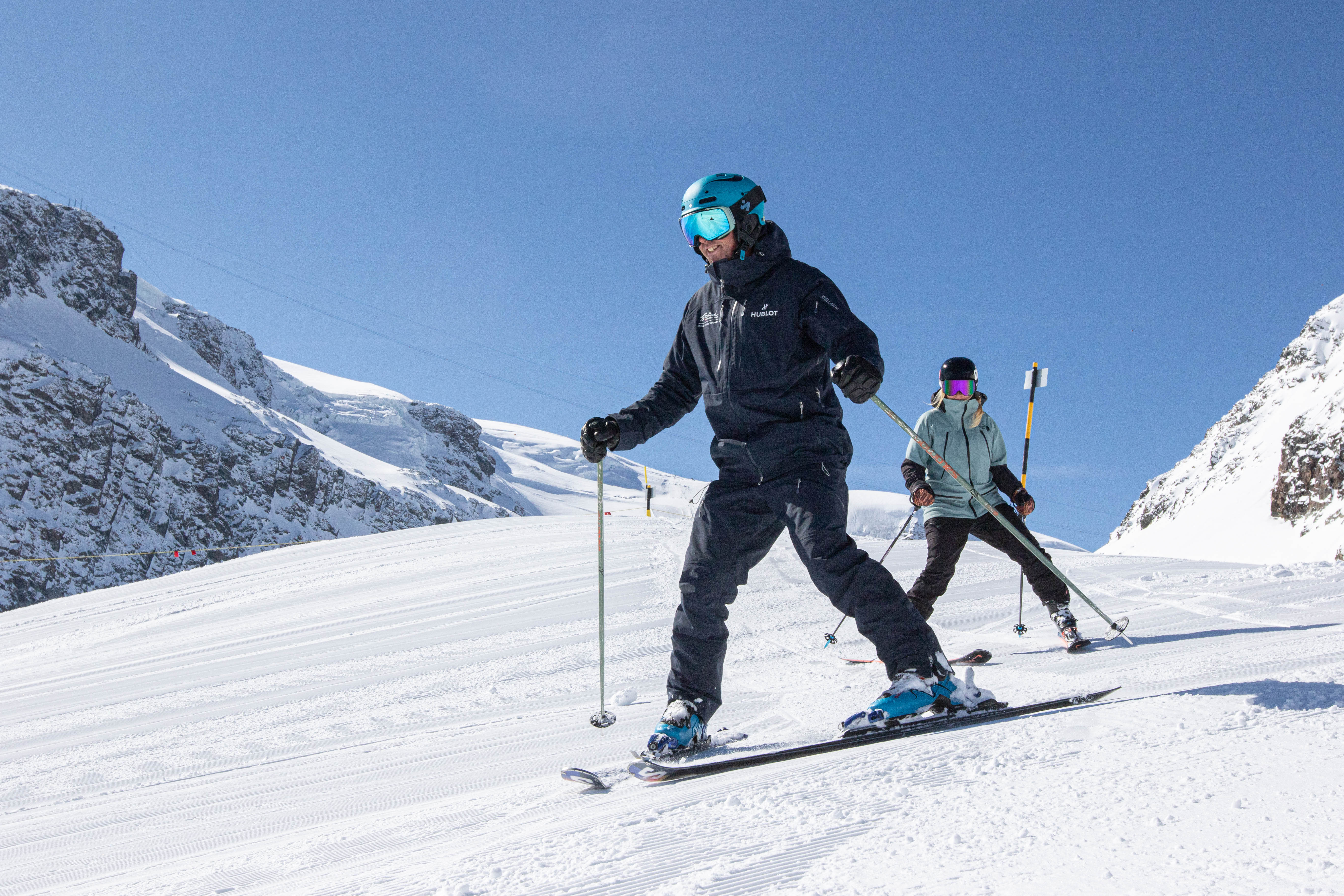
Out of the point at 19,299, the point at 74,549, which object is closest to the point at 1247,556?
the point at 74,549

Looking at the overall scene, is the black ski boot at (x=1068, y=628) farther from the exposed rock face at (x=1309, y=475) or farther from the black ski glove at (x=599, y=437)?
the exposed rock face at (x=1309, y=475)

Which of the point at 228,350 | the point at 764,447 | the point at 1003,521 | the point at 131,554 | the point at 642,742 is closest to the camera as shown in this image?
the point at 764,447

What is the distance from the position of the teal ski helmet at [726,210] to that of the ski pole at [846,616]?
1903mm

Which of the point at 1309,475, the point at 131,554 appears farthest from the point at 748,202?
the point at 131,554

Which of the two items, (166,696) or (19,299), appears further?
(19,299)

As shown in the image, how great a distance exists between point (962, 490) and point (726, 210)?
2545 millimetres

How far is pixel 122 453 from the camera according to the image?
95.3 meters

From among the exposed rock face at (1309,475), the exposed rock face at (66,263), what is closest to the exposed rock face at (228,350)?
the exposed rock face at (66,263)

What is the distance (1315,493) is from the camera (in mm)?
39781

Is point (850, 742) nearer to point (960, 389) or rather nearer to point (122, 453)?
point (960, 389)

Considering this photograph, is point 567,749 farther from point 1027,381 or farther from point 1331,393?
Answer: point 1331,393

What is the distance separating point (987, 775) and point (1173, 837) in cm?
42

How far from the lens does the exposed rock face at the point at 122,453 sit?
279ft

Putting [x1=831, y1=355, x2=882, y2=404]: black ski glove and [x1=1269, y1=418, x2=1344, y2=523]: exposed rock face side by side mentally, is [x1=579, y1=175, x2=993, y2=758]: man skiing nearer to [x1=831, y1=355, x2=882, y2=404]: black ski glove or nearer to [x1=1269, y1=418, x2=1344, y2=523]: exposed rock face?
[x1=831, y1=355, x2=882, y2=404]: black ski glove
